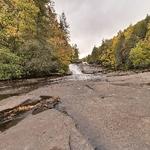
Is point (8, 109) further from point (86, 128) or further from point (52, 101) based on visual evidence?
point (86, 128)

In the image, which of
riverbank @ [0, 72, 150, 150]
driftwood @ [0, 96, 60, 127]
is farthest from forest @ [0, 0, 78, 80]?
riverbank @ [0, 72, 150, 150]

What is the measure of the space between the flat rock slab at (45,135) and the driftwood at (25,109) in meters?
1.24

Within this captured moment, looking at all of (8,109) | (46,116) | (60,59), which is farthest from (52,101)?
(60,59)

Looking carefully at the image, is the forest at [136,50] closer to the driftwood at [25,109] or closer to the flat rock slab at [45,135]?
the driftwood at [25,109]

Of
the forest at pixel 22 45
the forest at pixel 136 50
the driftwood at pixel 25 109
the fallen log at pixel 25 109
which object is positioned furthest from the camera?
the forest at pixel 136 50

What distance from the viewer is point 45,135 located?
32.7 feet

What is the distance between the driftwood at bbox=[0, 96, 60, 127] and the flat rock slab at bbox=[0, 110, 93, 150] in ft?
4.08

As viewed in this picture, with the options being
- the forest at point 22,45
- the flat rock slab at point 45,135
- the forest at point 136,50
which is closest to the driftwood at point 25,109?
the flat rock slab at point 45,135

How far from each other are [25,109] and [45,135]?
4.87 meters

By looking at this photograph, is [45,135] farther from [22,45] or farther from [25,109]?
[22,45]

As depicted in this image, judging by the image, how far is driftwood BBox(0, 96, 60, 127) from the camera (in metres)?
13.4

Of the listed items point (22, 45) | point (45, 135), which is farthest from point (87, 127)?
point (22, 45)

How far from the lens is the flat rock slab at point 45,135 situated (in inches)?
356

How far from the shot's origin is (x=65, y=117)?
38.6 feet
